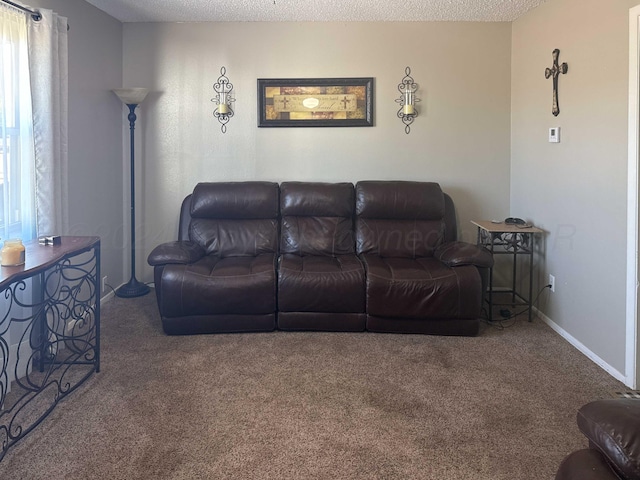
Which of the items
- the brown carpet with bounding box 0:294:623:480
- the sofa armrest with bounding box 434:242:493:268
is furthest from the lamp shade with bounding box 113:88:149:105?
the sofa armrest with bounding box 434:242:493:268

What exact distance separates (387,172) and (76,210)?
2.62 m

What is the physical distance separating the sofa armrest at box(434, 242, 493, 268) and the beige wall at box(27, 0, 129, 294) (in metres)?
2.83

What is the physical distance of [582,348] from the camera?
3.01 metres

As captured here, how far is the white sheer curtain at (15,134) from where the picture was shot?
2504 mm

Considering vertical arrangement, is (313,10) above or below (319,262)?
above

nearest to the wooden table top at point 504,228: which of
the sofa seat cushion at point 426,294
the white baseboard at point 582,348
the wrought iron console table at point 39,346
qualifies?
Result: the sofa seat cushion at point 426,294

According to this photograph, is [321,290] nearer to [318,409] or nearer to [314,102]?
[318,409]

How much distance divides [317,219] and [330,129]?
903 millimetres

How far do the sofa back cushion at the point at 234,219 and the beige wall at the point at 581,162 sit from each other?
7.20 ft

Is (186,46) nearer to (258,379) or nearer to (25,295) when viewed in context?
(25,295)

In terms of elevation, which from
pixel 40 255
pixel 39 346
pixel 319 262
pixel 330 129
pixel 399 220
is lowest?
pixel 39 346

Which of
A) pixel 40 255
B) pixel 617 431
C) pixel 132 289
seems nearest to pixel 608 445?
pixel 617 431

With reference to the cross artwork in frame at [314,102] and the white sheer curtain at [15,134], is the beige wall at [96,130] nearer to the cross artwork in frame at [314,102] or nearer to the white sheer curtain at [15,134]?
the white sheer curtain at [15,134]

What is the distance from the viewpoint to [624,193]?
2.58 m
